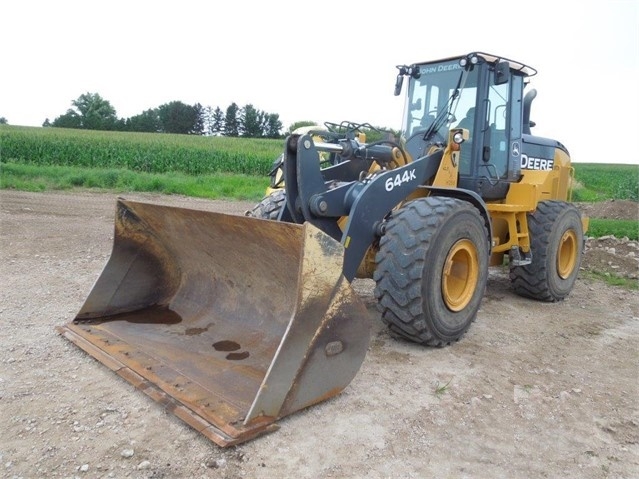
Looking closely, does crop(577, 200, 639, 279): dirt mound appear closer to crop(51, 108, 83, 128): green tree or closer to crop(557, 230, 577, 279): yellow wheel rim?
crop(557, 230, 577, 279): yellow wheel rim

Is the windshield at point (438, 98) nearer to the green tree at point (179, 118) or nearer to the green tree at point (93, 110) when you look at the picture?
the green tree at point (93, 110)

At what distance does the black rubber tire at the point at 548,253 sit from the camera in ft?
18.7

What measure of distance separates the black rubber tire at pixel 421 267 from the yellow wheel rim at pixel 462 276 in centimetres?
6

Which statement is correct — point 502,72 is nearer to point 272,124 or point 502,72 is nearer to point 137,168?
point 137,168

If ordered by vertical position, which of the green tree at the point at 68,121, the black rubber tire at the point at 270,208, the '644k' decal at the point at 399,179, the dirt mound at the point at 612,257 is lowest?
the dirt mound at the point at 612,257

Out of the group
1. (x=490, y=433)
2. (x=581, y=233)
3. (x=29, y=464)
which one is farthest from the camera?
(x=581, y=233)

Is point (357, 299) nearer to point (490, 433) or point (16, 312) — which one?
point (490, 433)

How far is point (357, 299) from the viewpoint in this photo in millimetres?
3150

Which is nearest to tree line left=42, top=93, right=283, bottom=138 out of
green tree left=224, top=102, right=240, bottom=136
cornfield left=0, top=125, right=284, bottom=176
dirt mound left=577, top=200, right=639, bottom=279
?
green tree left=224, top=102, right=240, bottom=136

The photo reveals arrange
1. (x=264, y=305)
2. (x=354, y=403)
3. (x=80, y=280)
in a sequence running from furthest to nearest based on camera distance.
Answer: (x=80, y=280) < (x=264, y=305) < (x=354, y=403)

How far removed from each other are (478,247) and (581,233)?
2.65 m

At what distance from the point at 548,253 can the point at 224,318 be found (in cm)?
354

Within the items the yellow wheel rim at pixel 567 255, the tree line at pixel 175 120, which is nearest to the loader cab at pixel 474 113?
the yellow wheel rim at pixel 567 255

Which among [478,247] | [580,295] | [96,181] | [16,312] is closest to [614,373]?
[478,247]
